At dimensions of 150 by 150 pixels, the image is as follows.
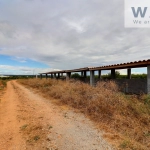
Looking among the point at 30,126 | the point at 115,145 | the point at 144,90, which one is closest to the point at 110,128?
the point at 115,145

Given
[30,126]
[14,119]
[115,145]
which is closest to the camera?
[115,145]

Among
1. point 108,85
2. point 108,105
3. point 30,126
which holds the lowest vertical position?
point 30,126

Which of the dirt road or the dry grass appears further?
the dry grass

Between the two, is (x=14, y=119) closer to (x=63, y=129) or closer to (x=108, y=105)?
(x=63, y=129)

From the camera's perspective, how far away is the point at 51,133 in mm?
4332

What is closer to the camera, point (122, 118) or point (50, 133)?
point (50, 133)

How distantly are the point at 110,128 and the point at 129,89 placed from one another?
6.11 m

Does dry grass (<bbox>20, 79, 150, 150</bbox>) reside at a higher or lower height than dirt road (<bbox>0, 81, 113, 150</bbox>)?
higher

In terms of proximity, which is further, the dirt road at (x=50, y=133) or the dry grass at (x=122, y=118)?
the dry grass at (x=122, y=118)

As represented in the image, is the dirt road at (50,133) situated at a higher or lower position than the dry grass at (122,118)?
lower

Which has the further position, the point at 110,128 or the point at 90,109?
the point at 90,109

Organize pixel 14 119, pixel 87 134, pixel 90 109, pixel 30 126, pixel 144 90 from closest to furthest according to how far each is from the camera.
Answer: pixel 87 134, pixel 30 126, pixel 14 119, pixel 90 109, pixel 144 90

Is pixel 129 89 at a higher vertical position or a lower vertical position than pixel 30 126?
higher

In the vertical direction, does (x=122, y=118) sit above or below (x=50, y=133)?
above
